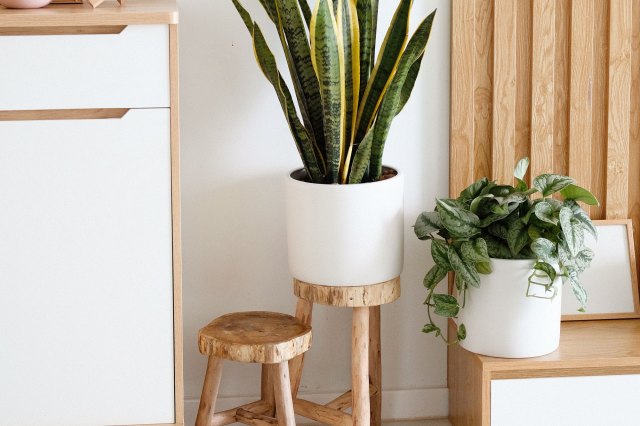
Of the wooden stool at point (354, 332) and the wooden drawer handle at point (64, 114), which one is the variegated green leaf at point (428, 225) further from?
the wooden drawer handle at point (64, 114)

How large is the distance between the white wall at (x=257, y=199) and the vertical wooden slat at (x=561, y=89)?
295mm

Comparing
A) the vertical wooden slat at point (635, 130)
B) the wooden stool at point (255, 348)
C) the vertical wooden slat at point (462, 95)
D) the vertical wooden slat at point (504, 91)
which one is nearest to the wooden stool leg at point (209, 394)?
the wooden stool at point (255, 348)

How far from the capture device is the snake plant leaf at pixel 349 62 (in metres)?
2.07

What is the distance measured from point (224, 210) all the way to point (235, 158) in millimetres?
146

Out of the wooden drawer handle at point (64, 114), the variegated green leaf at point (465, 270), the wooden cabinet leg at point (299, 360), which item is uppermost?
the wooden drawer handle at point (64, 114)

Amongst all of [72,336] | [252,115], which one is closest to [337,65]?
[252,115]

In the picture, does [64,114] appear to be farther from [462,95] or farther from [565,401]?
[565,401]

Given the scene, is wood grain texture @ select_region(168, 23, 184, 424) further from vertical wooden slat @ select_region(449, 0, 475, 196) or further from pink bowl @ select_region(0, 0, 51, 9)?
vertical wooden slat @ select_region(449, 0, 475, 196)

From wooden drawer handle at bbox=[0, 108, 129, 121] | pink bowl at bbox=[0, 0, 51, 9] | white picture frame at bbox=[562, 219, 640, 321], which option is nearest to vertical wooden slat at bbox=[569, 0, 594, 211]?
white picture frame at bbox=[562, 219, 640, 321]

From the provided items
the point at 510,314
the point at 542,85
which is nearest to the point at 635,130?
the point at 542,85

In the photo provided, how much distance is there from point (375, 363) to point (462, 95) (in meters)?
0.75

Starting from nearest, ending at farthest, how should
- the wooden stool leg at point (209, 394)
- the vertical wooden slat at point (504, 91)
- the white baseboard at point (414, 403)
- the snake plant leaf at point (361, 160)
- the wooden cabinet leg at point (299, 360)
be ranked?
the snake plant leaf at point (361, 160)
the wooden stool leg at point (209, 394)
the wooden cabinet leg at point (299, 360)
the vertical wooden slat at point (504, 91)
the white baseboard at point (414, 403)

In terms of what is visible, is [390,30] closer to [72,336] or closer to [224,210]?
[224,210]

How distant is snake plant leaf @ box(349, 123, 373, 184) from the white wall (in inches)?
13.5
